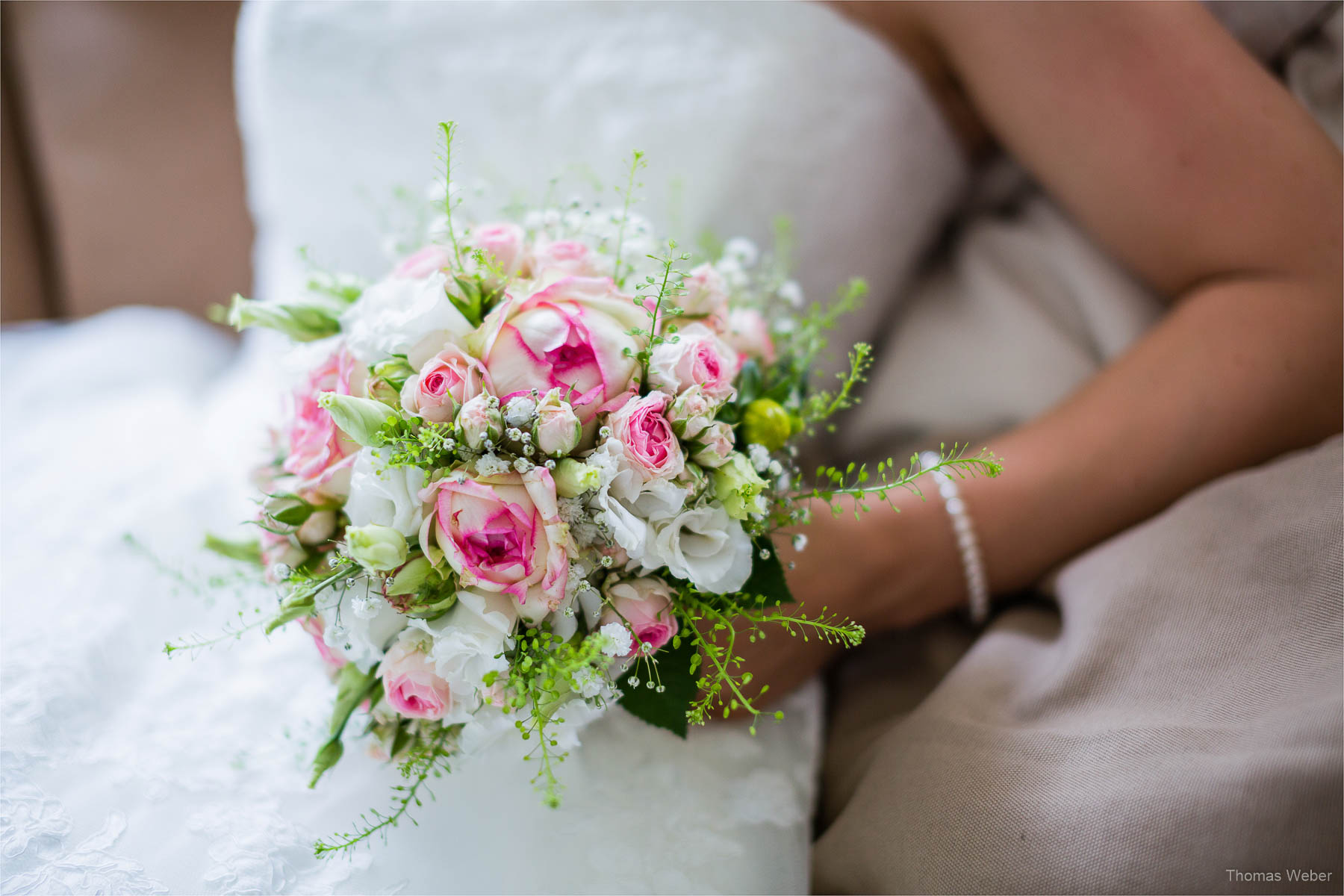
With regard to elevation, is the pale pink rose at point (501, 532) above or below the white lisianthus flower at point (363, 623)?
above

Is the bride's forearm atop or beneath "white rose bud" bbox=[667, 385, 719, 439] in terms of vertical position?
beneath

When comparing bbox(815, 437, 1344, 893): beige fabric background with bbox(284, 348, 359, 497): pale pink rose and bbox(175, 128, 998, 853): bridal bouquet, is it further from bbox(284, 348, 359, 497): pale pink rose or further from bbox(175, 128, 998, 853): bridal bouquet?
bbox(284, 348, 359, 497): pale pink rose

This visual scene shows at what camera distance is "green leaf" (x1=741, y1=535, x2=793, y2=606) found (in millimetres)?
550

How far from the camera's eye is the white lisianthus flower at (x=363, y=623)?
1.55 feet

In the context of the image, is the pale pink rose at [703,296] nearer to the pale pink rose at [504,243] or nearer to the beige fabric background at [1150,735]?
the pale pink rose at [504,243]

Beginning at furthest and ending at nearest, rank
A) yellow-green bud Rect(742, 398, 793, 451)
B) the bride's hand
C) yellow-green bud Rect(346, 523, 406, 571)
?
the bride's hand, yellow-green bud Rect(742, 398, 793, 451), yellow-green bud Rect(346, 523, 406, 571)

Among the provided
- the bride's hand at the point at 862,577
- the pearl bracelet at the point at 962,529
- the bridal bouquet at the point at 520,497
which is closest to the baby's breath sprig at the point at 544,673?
the bridal bouquet at the point at 520,497

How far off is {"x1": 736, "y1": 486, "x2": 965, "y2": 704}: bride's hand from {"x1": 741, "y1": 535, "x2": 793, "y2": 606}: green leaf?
0.29 ft

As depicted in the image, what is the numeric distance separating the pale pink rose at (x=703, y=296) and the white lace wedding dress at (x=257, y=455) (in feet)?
0.90

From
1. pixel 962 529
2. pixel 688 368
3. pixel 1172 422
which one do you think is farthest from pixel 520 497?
pixel 1172 422

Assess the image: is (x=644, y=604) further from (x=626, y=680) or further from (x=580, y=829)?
(x=580, y=829)

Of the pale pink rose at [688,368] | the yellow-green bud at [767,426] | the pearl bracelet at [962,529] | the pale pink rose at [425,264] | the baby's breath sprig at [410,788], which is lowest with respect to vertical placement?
the baby's breath sprig at [410,788]

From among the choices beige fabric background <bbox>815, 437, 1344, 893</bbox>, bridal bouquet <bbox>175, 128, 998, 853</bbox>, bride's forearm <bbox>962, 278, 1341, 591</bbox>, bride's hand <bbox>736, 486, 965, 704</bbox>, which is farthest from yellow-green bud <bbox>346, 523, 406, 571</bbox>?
bride's forearm <bbox>962, 278, 1341, 591</bbox>

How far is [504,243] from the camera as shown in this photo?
562 millimetres
